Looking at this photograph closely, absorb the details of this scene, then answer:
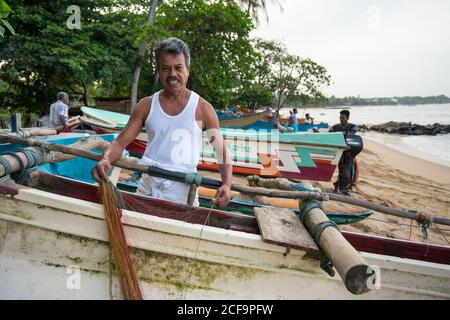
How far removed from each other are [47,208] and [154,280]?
0.86 meters

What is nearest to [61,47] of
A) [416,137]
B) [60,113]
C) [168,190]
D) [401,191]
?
[60,113]

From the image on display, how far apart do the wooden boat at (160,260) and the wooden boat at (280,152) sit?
4.23 m

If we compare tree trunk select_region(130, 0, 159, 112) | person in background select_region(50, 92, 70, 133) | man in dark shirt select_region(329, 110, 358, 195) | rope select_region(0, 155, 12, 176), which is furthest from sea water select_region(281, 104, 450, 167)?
rope select_region(0, 155, 12, 176)

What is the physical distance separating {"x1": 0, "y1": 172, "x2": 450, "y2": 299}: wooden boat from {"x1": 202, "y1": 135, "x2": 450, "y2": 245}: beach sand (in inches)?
81.2

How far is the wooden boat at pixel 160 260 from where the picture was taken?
6.11ft

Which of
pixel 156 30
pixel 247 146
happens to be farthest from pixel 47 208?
pixel 156 30

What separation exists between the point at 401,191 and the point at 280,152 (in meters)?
4.07

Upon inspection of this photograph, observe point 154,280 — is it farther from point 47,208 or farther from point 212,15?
point 212,15

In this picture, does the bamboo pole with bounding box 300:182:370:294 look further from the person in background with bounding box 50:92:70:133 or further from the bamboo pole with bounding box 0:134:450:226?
the person in background with bounding box 50:92:70:133

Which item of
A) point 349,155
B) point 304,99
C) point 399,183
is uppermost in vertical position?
point 304,99

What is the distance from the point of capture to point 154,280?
1944mm

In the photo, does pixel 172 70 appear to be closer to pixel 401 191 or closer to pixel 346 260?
pixel 346 260

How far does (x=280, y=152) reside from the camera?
648cm

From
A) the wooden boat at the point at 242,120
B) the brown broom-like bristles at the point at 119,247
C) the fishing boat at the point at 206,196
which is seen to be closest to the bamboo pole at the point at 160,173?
the brown broom-like bristles at the point at 119,247
